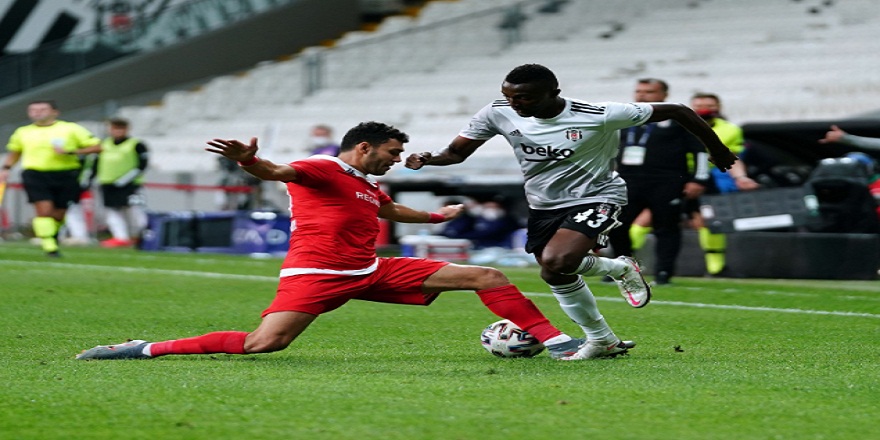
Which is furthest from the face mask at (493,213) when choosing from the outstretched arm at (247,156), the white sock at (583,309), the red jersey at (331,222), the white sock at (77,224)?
the outstretched arm at (247,156)

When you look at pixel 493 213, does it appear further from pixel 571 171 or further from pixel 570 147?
pixel 570 147

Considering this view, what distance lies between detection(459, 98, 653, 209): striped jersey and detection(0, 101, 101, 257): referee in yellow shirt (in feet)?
Answer: 35.0

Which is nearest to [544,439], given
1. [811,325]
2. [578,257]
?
[578,257]

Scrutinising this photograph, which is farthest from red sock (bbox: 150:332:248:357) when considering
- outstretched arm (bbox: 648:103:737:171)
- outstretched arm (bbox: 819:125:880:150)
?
outstretched arm (bbox: 819:125:880:150)

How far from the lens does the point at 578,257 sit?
7426 millimetres

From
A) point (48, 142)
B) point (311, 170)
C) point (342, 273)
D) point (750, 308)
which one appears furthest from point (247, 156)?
point (48, 142)

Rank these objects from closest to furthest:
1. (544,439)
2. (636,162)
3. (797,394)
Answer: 1. (544,439)
2. (797,394)
3. (636,162)

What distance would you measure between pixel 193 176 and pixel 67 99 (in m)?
6.86

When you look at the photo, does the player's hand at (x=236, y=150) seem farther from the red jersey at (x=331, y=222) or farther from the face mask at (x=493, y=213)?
the face mask at (x=493, y=213)

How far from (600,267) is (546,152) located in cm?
71

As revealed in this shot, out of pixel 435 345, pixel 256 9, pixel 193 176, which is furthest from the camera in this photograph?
pixel 256 9

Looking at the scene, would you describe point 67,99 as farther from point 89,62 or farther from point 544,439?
point 544,439

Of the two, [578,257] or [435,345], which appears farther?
[435,345]

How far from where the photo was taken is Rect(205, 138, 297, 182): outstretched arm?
6238 mm
